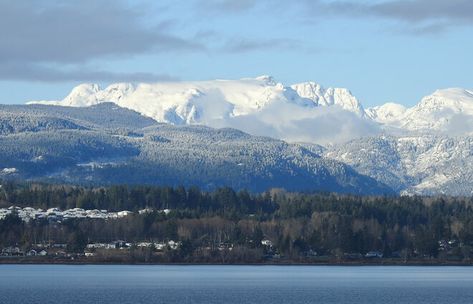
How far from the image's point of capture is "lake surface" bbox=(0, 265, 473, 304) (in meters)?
131

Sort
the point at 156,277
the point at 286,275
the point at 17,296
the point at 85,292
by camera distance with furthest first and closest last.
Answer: the point at 286,275
the point at 156,277
the point at 85,292
the point at 17,296

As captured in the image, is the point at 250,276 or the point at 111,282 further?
the point at 250,276

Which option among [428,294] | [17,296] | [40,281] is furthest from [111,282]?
[428,294]

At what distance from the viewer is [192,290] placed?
144 meters

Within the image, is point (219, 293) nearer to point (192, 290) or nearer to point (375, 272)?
point (192, 290)

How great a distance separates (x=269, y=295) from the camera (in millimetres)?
137750

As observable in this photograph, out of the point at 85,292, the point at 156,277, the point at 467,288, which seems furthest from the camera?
the point at 156,277

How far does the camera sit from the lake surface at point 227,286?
131 m

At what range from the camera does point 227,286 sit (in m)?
152

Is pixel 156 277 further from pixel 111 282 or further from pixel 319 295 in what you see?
pixel 319 295

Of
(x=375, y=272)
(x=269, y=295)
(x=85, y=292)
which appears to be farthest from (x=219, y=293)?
(x=375, y=272)

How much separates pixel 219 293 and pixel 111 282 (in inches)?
854

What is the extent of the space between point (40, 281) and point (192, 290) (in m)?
22.6

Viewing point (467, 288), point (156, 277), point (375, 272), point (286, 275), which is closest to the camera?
point (467, 288)
